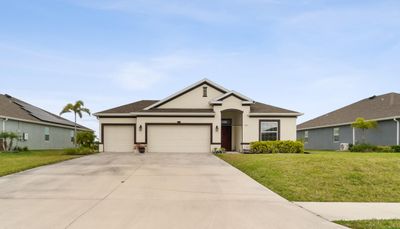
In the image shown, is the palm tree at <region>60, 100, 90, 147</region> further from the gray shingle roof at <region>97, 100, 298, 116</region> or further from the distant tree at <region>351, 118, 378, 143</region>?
the distant tree at <region>351, 118, 378, 143</region>

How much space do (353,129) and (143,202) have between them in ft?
87.9

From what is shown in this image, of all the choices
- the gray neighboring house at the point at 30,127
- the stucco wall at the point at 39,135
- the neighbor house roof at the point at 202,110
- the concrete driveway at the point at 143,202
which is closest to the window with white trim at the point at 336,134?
the neighbor house roof at the point at 202,110

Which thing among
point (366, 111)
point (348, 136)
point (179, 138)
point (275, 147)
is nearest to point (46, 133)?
point (179, 138)

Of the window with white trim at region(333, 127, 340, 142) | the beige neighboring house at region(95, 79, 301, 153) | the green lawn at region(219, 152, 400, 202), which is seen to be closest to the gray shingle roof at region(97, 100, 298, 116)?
the beige neighboring house at region(95, 79, 301, 153)

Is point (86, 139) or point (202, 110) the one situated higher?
point (202, 110)

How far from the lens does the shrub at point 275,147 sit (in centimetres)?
2527

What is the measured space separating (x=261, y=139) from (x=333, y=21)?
35.3 ft

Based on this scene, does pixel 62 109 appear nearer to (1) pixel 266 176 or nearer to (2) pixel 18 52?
(2) pixel 18 52

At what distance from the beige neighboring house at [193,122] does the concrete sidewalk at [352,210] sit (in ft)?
56.7

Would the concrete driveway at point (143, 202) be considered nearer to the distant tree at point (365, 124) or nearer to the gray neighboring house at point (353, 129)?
the distant tree at point (365, 124)

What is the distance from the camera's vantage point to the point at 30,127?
3125cm

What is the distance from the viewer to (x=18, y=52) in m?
22.4

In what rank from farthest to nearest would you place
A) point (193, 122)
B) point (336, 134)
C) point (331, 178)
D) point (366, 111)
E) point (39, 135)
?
point (336, 134), point (39, 135), point (366, 111), point (193, 122), point (331, 178)

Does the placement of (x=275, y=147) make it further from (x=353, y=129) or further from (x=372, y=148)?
(x=353, y=129)
